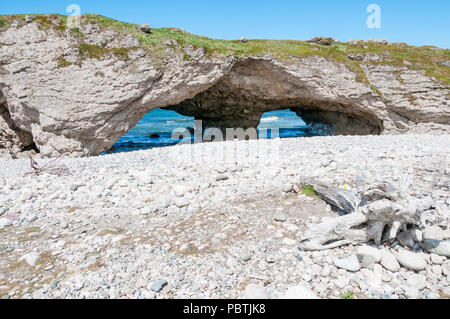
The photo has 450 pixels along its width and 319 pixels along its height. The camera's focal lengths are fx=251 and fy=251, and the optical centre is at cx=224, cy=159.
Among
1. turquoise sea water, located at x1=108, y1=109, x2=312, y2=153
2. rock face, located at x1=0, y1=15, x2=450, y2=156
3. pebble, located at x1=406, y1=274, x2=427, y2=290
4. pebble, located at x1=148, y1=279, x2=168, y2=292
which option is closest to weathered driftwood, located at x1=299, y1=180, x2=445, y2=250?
pebble, located at x1=406, y1=274, x2=427, y2=290

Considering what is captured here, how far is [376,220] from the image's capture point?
156 inches

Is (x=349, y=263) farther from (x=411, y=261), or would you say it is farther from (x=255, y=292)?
(x=255, y=292)

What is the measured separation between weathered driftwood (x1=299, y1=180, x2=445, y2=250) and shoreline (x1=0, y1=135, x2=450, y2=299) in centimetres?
18

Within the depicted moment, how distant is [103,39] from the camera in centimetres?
1393

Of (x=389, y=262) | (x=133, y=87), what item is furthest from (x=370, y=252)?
(x=133, y=87)

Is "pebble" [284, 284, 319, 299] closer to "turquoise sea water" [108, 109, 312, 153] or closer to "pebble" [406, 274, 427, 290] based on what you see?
"pebble" [406, 274, 427, 290]

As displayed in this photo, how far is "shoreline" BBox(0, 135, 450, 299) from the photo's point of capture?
11.4 ft

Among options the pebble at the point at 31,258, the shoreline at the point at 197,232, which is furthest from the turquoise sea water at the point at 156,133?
the pebble at the point at 31,258

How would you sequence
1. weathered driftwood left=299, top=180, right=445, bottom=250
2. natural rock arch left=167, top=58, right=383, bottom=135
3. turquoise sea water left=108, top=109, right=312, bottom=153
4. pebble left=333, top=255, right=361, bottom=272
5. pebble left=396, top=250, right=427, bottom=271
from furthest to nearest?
turquoise sea water left=108, top=109, right=312, bottom=153, natural rock arch left=167, top=58, right=383, bottom=135, weathered driftwood left=299, top=180, right=445, bottom=250, pebble left=333, top=255, right=361, bottom=272, pebble left=396, top=250, right=427, bottom=271

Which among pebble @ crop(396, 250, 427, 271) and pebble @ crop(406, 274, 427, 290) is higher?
pebble @ crop(396, 250, 427, 271)

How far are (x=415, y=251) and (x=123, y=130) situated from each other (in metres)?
14.7

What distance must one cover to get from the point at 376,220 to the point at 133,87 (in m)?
13.5

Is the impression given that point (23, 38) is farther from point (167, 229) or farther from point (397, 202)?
point (397, 202)
